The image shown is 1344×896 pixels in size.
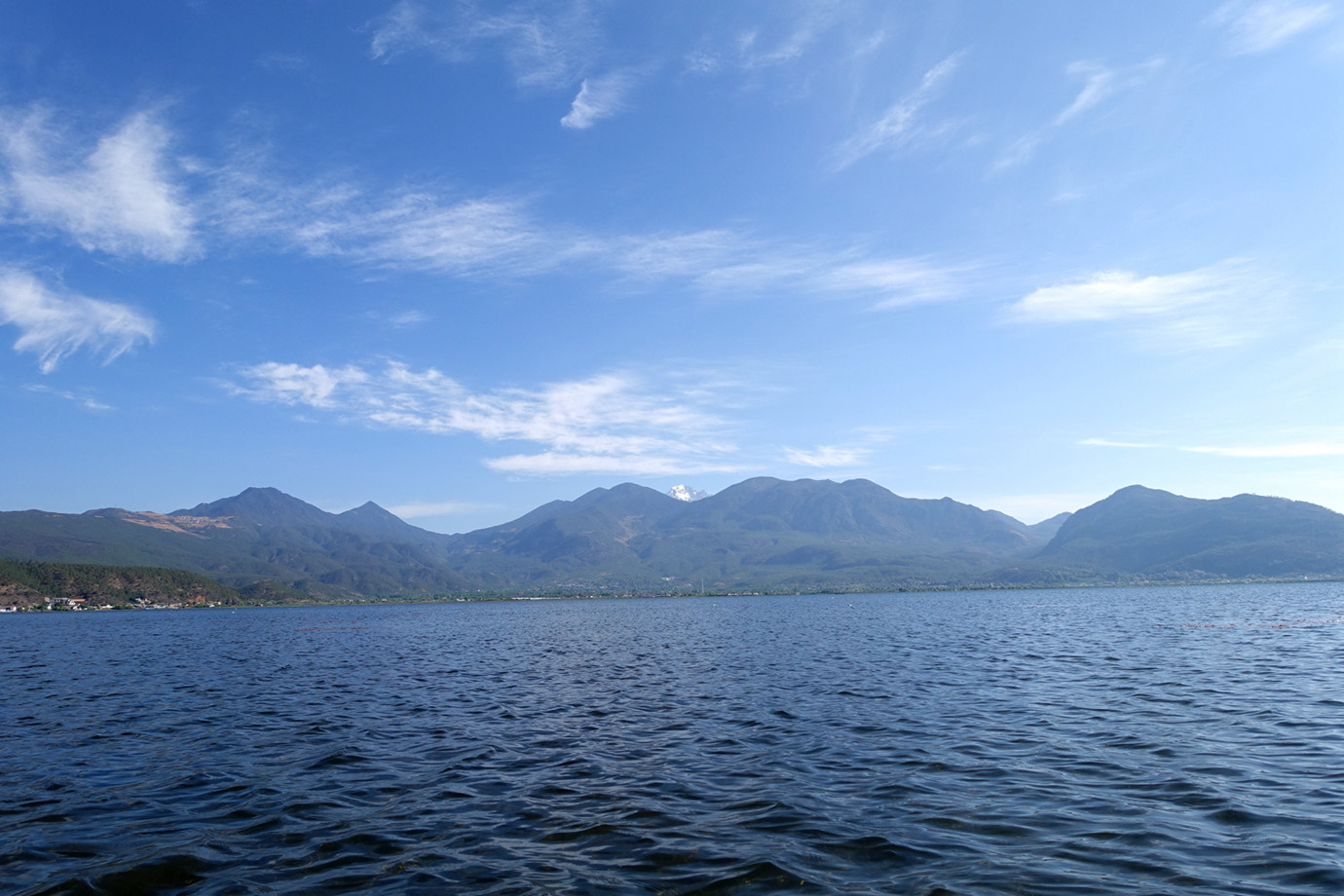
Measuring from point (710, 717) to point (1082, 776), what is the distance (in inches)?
640

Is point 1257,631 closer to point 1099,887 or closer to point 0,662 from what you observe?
point 1099,887

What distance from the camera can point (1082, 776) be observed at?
22172 mm

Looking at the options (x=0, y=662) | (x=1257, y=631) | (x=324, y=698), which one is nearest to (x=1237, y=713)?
(x=324, y=698)

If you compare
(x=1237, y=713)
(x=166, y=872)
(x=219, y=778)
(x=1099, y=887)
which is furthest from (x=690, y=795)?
(x=1237, y=713)

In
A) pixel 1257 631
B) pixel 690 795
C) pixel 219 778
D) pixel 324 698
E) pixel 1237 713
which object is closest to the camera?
pixel 690 795

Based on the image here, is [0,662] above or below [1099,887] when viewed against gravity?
below

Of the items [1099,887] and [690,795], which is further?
[690,795]

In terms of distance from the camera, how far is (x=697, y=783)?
22875mm

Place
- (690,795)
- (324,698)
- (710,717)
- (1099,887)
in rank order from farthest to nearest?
(324,698)
(710,717)
(690,795)
(1099,887)

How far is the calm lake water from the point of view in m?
15.6

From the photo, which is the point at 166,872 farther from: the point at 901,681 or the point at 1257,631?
the point at 1257,631

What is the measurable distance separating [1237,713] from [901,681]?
16.9 meters

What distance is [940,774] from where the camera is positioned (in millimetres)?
22969

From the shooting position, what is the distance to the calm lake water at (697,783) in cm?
1560
